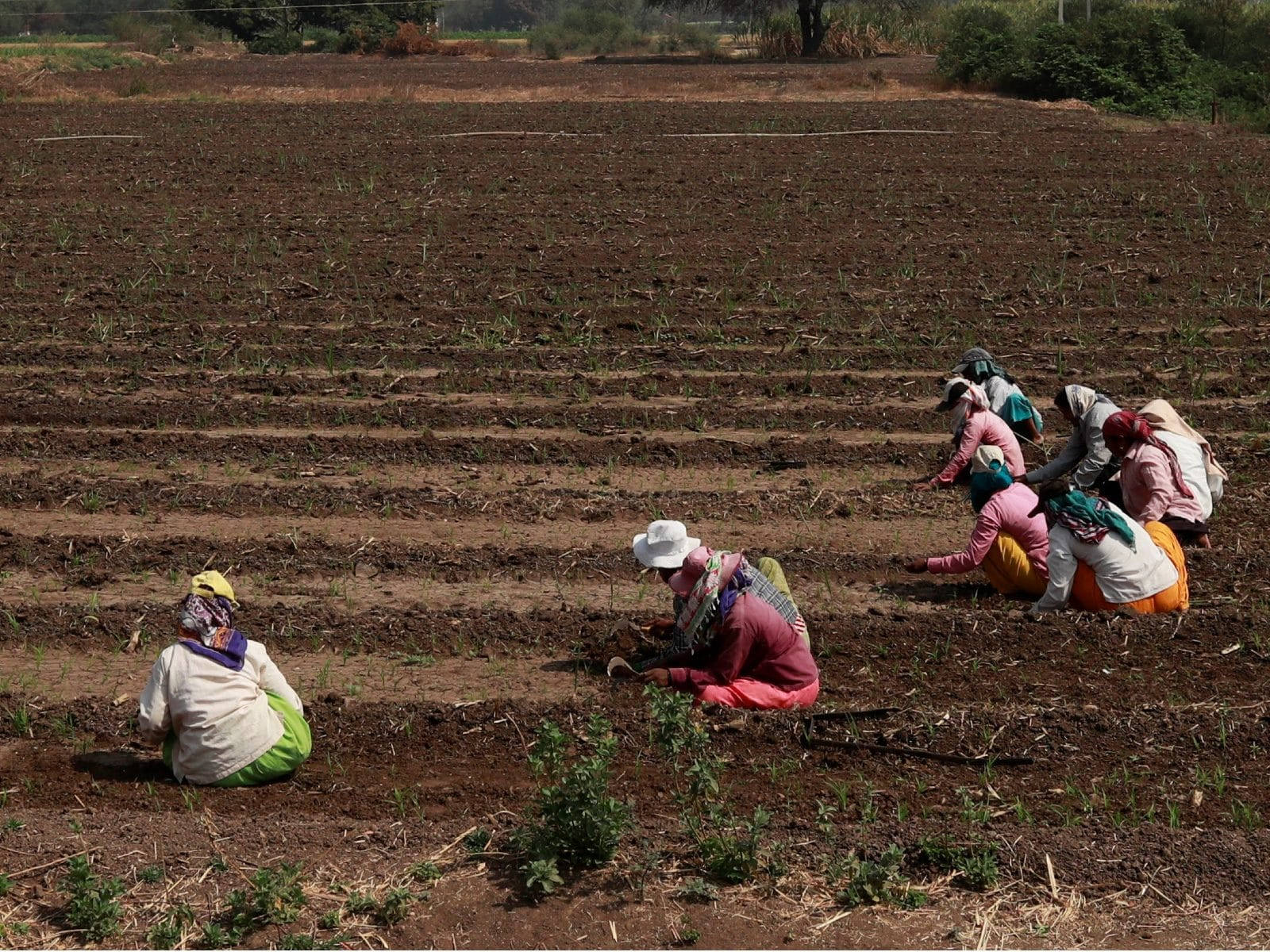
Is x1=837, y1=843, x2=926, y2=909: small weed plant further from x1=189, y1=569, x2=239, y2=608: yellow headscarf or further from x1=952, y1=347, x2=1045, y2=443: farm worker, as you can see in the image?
x1=952, y1=347, x2=1045, y2=443: farm worker

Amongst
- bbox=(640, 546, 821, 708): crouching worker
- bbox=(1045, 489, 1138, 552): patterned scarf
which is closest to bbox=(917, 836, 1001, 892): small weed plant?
bbox=(640, 546, 821, 708): crouching worker

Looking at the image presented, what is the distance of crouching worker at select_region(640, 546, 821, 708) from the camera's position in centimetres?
653

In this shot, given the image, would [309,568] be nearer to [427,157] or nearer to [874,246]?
[874,246]

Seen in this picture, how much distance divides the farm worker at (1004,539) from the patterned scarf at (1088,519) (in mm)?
Answer: 403

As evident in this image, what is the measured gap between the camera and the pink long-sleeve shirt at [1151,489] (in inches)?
328

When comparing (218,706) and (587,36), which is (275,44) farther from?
(218,706)

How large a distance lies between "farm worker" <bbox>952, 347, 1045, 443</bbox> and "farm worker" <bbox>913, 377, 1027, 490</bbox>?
439 mm

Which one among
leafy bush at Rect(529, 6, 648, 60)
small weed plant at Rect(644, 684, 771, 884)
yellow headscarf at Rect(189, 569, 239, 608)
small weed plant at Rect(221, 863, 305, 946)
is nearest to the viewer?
small weed plant at Rect(221, 863, 305, 946)

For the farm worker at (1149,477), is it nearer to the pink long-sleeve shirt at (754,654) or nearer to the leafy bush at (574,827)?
the pink long-sleeve shirt at (754,654)

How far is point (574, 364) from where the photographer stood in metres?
12.2

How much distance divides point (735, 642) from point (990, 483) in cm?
213

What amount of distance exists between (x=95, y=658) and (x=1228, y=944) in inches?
209

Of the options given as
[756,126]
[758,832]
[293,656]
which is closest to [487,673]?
[293,656]

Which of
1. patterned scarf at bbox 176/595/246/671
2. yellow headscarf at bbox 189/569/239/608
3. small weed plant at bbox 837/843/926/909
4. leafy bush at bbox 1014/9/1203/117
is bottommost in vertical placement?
small weed plant at bbox 837/843/926/909
